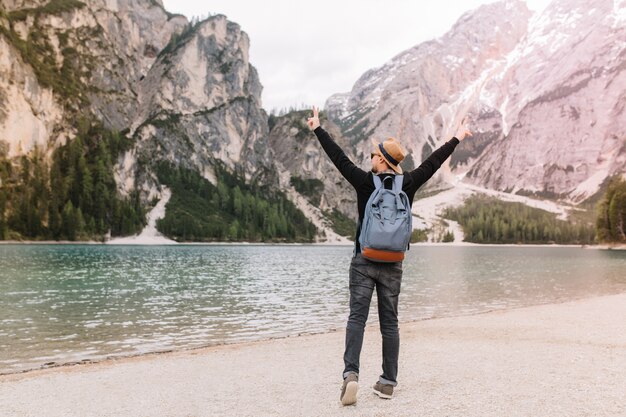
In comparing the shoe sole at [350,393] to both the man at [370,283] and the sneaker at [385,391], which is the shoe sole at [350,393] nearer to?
the man at [370,283]

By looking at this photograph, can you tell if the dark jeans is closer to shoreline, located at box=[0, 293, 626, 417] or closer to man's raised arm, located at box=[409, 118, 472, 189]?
shoreline, located at box=[0, 293, 626, 417]

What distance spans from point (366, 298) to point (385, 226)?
1279 mm

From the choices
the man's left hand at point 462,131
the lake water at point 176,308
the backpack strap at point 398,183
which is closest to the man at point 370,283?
the backpack strap at point 398,183

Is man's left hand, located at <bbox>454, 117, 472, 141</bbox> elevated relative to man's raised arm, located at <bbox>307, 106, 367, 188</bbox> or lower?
elevated

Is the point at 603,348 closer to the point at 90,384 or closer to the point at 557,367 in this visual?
the point at 557,367

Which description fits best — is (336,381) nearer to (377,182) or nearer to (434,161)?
(377,182)

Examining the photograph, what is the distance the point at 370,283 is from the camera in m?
8.48

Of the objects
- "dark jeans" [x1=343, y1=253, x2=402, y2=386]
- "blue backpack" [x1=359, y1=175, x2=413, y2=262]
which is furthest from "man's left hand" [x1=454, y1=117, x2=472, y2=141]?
"dark jeans" [x1=343, y1=253, x2=402, y2=386]

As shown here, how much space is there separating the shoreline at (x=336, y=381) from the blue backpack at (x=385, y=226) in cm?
241

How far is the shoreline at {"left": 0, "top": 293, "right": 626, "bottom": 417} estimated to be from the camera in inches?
323

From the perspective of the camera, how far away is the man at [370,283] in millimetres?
8469

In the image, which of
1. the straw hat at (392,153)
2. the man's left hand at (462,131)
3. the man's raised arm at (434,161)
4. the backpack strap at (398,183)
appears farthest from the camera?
the man's left hand at (462,131)

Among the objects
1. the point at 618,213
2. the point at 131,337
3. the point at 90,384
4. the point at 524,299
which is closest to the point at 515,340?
the point at 90,384

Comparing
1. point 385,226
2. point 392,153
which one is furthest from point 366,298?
point 392,153
